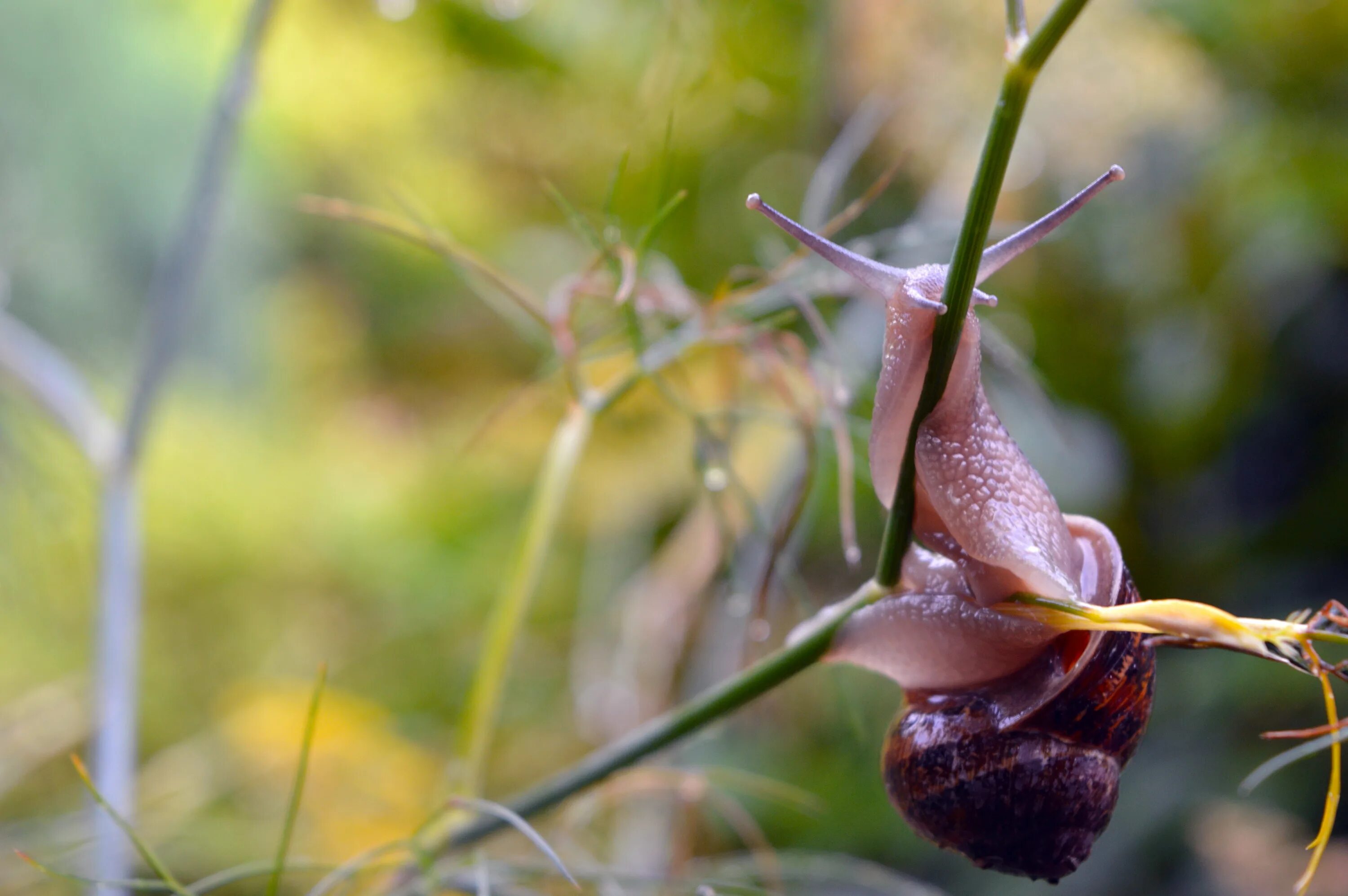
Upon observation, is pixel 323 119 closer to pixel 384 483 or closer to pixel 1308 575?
pixel 384 483

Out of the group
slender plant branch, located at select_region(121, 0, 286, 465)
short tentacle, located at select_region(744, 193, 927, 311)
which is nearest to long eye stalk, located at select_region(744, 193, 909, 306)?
short tentacle, located at select_region(744, 193, 927, 311)

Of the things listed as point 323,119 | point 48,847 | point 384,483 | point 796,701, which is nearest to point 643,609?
point 796,701

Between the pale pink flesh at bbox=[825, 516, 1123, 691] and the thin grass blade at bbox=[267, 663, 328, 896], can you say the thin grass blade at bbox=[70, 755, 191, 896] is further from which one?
the pale pink flesh at bbox=[825, 516, 1123, 691]

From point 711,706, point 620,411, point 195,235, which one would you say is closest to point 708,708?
point 711,706

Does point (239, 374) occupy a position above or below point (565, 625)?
above

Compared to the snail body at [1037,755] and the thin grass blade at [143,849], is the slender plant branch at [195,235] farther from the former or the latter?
the snail body at [1037,755]

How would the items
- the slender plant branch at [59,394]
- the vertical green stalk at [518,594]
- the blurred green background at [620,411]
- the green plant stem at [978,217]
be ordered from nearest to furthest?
the green plant stem at [978,217] < the vertical green stalk at [518,594] < the slender plant branch at [59,394] < the blurred green background at [620,411]

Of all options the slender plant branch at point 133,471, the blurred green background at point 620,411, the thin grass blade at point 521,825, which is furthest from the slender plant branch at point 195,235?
the thin grass blade at point 521,825
